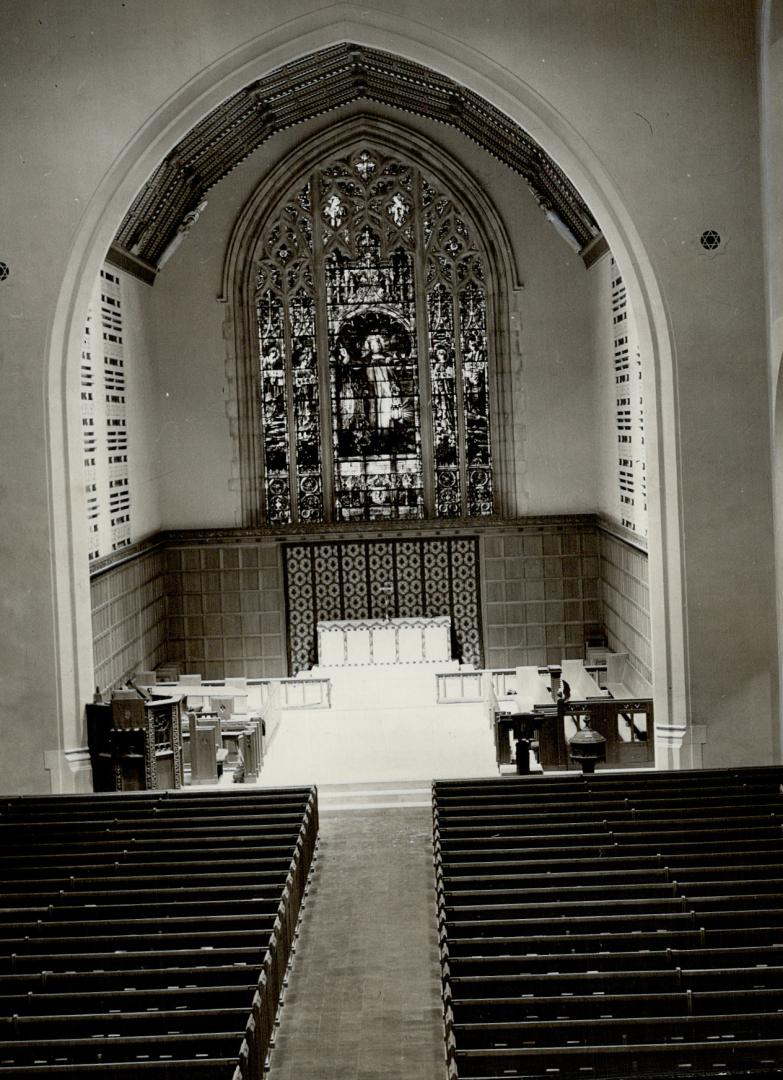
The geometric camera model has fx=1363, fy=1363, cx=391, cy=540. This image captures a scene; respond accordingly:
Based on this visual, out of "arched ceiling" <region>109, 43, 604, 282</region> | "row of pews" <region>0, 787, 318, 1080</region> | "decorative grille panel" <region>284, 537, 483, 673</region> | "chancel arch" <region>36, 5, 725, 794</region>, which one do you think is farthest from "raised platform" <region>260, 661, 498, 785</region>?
"arched ceiling" <region>109, 43, 604, 282</region>

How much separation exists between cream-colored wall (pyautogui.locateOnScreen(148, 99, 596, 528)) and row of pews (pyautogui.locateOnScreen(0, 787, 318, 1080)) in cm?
1018

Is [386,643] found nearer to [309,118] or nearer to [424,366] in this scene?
[424,366]

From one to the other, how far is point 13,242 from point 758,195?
733 centimetres

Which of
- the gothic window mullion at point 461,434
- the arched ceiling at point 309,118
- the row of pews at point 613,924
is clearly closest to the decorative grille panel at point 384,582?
the gothic window mullion at point 461,434

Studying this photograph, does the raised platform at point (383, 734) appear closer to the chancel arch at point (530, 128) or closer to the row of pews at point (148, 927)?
the chancel arch at point (530, 128)

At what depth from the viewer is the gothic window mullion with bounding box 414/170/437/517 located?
69.2 feet

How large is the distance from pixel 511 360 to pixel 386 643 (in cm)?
476

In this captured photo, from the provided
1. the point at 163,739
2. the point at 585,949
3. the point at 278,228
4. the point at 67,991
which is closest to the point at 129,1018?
the point at 67,991

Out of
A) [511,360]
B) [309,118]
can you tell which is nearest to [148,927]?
[309,118]

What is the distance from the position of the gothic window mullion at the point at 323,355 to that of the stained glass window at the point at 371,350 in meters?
0.02

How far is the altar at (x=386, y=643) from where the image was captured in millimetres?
20781

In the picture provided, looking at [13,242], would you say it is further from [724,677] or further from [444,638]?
[444,638]

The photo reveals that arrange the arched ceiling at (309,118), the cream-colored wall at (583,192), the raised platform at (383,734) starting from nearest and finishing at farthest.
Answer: the cream-colored wall at (583,192), the raised platform at (383,734), the arched ceiling at (309,118)

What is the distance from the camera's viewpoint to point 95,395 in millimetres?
17094
